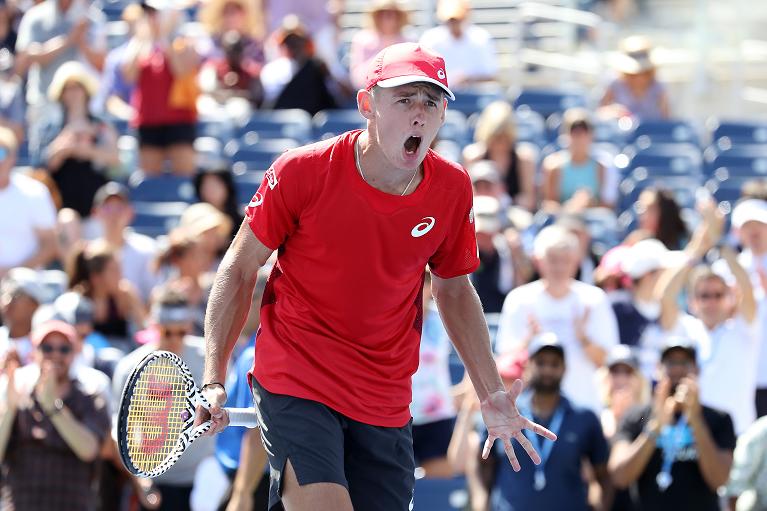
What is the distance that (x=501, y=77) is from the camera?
15750mm

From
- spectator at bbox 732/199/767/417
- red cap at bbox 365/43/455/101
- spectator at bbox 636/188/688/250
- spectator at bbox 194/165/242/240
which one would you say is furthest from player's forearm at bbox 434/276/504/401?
spectator at bbox 194/165/242/240

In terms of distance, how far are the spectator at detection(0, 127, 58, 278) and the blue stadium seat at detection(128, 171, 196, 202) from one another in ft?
4.36

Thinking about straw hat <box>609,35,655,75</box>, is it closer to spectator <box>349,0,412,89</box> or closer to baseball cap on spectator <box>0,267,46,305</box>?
spectator <box>349,0,412,89</box>

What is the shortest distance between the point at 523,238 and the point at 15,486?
3.89 m

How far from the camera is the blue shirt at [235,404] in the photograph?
22.2 ft

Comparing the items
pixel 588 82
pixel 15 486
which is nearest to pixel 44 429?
pixel 15 486

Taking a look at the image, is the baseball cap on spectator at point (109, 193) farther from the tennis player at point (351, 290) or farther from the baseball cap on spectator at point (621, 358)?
the tennis player at point (351, 290)

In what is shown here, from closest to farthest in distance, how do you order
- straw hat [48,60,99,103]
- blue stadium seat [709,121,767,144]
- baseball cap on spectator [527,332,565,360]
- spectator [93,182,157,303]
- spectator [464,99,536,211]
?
baseball cap on spectator [527,332,565,360] < spectator [93,182,157,303] < spectator [464,99,536,211] < straw hat [48,60,99,103] < blue stadium seat [709,121,767,144]

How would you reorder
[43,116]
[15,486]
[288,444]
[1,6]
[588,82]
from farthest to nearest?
[588,82], [1,6], [43,116], [15,486], [288,444]

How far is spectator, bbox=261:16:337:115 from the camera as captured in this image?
40.7 feet

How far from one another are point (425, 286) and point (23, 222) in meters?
Result: 2.98

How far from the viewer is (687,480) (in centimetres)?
774

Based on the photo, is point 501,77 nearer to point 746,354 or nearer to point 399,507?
point 746,354

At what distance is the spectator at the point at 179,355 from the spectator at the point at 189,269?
787mm
